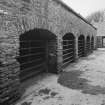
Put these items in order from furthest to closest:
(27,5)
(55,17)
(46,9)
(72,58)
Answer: (72,58), (55,17), (46,9), (27,5)

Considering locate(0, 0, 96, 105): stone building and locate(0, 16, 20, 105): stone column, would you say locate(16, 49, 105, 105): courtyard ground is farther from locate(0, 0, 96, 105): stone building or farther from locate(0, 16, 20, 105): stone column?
locate(0, 0, 96, 105): stone building

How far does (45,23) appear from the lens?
437cm

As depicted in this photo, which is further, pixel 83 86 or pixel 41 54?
pixel 41 54

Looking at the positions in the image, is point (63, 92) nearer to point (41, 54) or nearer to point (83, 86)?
point (83, 86)

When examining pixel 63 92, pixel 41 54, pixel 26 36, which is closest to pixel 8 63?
pixel 63 92

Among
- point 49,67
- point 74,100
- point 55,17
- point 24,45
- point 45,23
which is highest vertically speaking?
point 55,17

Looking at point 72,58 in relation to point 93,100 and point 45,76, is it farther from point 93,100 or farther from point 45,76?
point 93,100


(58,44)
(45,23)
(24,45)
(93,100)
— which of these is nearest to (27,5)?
(45,23)

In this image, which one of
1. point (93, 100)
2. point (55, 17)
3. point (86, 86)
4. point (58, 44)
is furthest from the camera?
point (58, 44)

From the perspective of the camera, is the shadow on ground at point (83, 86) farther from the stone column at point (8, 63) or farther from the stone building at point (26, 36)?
the stone column at point (8, 63)

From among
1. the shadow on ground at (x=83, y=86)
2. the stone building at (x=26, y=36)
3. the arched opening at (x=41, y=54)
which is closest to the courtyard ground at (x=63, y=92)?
the shadow on ground at (x=83, y=86)

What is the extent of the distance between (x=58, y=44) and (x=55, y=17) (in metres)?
1.21

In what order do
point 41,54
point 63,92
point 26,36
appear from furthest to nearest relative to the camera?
point 41,54 < point 26,36 < point 63,92

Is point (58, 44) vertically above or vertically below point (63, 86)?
above
